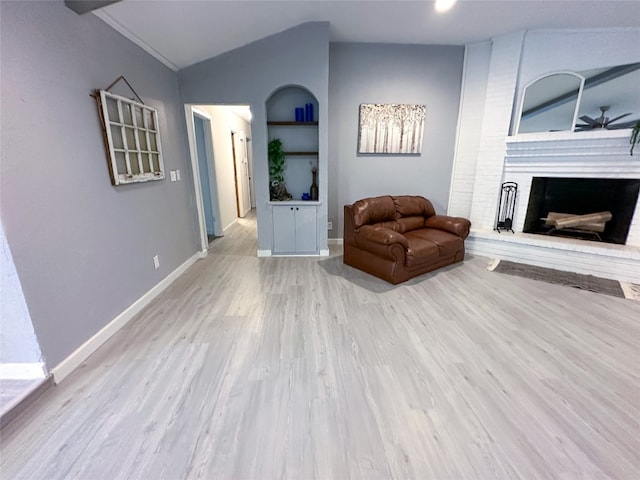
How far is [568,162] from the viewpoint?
3.45 metres

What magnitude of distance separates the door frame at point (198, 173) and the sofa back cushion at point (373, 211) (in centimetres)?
208

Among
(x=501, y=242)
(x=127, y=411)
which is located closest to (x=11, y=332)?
(x=127, y=411)

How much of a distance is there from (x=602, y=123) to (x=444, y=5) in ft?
7.54

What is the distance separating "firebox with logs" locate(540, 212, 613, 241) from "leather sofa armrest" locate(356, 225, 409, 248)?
230 cm

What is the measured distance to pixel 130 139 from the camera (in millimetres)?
2416

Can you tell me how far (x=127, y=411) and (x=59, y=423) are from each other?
0.31 m

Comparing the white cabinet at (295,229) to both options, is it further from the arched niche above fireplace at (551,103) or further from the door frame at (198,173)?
the arched niche above fireplace at (551,103)

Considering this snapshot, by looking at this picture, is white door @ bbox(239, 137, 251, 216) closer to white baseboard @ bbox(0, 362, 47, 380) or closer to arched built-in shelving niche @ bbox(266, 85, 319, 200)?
arched built-in shelving niche @ bbox(266, 85, 319, 200)

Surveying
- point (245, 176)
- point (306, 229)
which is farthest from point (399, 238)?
point (245, 176)

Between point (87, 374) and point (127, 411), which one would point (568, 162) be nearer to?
point (127, 411)

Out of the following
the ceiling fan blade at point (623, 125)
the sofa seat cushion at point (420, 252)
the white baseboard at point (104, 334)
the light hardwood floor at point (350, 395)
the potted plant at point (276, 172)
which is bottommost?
the light hardwood floor at point (350, 395)

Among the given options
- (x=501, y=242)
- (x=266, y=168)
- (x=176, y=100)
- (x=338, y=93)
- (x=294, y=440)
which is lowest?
(x=294, y=440)

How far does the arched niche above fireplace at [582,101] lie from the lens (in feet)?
10.2

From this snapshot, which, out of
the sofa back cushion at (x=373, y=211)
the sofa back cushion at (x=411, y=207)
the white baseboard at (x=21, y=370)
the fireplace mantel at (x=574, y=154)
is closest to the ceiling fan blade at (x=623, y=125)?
the fireplace mantel at (x=574, y=154)
